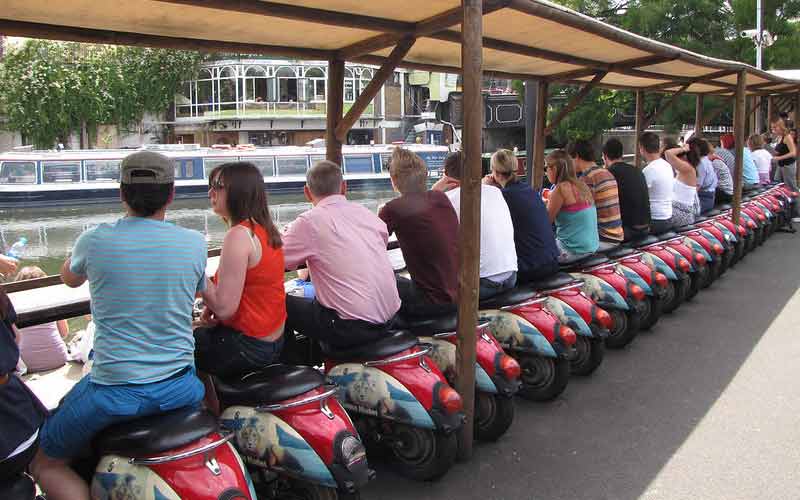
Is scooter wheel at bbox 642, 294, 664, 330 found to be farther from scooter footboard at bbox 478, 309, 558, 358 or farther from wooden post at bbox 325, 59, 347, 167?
wooden post at bbox 325, 59, 347, 167

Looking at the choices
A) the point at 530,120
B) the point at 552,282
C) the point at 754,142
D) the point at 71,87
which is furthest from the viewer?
the point at 71,87

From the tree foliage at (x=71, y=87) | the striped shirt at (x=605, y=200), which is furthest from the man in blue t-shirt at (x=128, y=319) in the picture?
the tree foliage at (x=71, y=87)

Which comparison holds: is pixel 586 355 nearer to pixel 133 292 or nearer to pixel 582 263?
pixel 582 263

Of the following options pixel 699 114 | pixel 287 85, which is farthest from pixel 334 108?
pixel 287 85

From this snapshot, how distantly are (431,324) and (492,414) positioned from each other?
61cm

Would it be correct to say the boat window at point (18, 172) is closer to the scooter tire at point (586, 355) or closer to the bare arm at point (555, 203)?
the bare arm at point (555, 203)

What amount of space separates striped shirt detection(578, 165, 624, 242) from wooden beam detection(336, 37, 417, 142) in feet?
7.13

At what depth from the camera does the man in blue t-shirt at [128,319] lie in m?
2.68

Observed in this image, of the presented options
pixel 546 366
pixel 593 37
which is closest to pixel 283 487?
pixel 546 366

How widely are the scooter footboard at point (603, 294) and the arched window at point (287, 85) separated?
4510 cm

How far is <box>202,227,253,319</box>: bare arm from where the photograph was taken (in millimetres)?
3141

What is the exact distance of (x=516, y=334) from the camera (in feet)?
15.3

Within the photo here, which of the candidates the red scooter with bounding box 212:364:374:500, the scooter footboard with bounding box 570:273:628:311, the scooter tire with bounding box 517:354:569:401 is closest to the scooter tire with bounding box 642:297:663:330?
the scooter footboard with bounding box 570:273:628:311

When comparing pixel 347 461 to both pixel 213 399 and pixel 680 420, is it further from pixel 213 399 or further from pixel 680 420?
pixel 680 420
